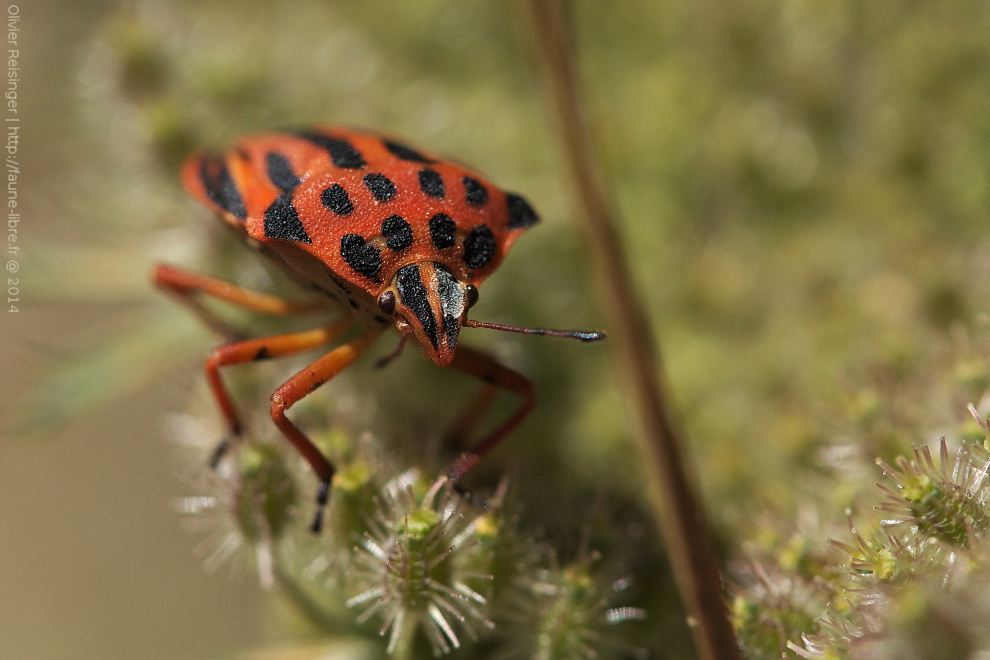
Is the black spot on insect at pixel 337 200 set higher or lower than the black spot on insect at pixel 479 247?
higher

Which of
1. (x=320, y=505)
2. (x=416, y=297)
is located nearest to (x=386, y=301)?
(x=416, y=297)

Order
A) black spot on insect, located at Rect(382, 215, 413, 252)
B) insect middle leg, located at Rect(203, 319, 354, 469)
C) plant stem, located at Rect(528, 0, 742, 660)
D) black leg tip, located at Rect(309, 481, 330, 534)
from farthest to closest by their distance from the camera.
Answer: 1. insect middle leg, located at Rect(203, 319, 354, 469)
2. black leg tip, located at Rect(309, 481, 330, 534)
3. black spot on insect, located at Rect(382, 215, 413, 252)
4. plant stem, located at Rect(528, 0, 742, 660)

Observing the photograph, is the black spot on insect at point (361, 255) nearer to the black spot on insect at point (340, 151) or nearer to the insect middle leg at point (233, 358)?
the black spot on insect at point (340, 151)

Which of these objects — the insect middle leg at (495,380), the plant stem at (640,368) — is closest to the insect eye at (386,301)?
the insect middle leg at (495,380)

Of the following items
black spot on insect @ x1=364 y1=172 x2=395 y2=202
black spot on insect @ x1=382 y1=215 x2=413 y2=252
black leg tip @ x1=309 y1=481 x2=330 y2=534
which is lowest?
black leg tip @ x1=309 y1=481 x2=330 y2=534

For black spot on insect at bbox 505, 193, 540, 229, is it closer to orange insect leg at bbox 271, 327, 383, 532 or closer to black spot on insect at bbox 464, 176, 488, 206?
black spot on insect at bbox 464, 176, 488, 206

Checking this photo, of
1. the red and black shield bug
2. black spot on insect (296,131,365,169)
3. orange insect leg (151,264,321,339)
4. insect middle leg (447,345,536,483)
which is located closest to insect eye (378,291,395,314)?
the red and black shield bug

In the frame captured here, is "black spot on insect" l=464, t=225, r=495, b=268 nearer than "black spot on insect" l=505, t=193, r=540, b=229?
Yes

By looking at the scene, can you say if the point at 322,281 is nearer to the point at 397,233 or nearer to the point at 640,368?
the point at 397,233
